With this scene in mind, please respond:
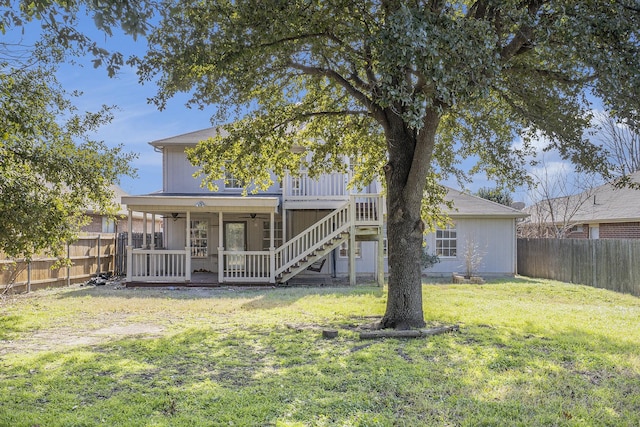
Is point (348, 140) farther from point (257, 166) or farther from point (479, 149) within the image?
point (479, 149)

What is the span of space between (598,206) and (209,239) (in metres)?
16.6

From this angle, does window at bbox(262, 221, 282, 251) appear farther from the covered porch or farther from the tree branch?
the tree branch

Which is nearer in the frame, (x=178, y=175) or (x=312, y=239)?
(x=312, y=239)

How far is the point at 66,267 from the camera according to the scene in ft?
48.5

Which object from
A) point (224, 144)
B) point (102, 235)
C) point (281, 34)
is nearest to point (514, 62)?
point (281, 34)

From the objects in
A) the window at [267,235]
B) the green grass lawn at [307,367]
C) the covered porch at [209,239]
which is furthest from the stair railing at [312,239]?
A: the green grass lawn at [307,367]

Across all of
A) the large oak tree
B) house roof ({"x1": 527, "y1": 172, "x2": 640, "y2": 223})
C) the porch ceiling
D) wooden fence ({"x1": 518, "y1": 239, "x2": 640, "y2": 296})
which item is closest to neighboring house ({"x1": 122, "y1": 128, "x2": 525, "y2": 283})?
the porch ceiling

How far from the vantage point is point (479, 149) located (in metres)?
10.8

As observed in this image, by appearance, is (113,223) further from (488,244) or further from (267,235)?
(488,244)

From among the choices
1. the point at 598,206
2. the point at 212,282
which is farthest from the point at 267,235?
the point at 598,206

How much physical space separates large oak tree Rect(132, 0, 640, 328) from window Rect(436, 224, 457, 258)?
779 centimetres

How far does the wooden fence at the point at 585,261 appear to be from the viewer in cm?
1398

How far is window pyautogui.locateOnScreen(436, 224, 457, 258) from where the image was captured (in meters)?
19.0

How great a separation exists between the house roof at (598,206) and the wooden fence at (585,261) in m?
2.38
